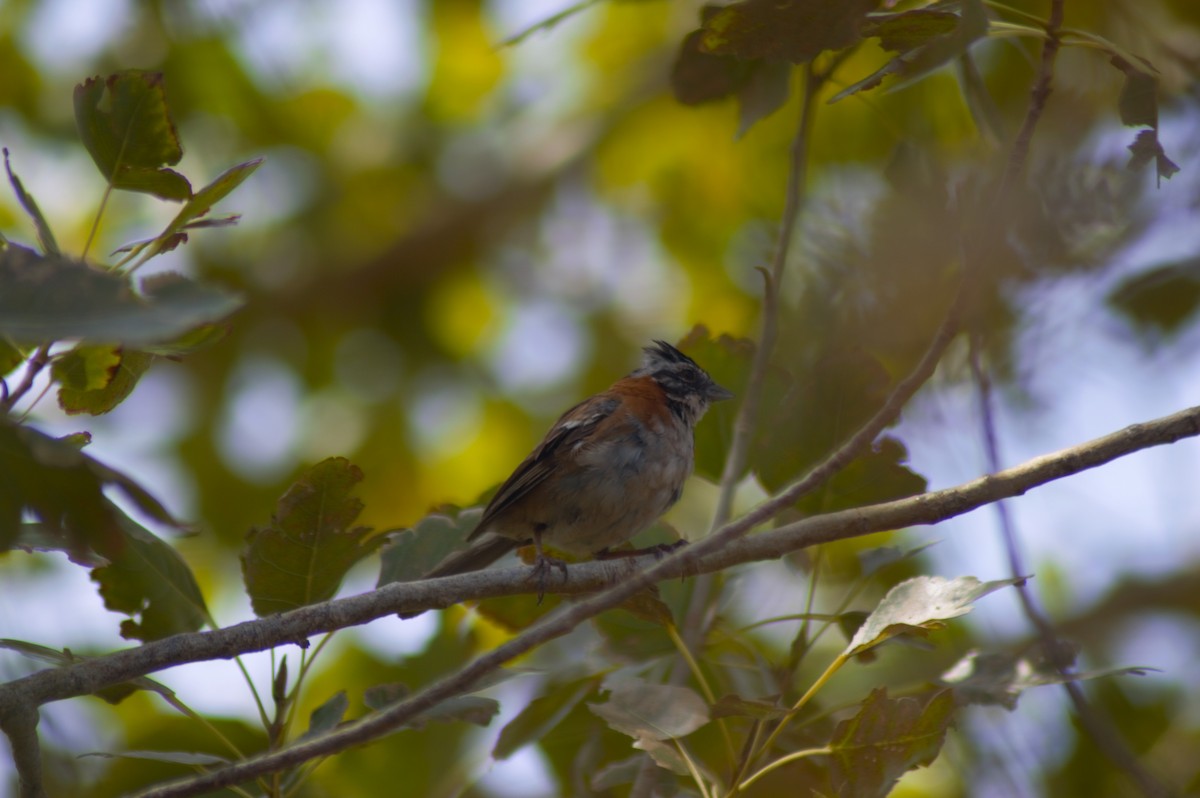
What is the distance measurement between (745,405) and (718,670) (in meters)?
1.09

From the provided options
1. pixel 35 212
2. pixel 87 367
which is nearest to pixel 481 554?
pixel 87 367

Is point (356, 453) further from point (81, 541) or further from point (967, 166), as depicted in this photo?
point (81, 541)

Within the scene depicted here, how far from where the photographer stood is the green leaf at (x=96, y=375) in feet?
9.27

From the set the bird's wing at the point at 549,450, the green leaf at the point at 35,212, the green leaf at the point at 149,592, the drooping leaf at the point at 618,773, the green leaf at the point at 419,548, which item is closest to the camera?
the green leaf at the point at 35,212

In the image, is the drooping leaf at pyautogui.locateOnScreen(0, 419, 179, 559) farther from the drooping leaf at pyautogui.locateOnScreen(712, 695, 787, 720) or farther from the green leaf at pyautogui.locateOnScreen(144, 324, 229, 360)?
the drooping leaf at pyautogui.locateOnScreen(712, 695, 787, 720)

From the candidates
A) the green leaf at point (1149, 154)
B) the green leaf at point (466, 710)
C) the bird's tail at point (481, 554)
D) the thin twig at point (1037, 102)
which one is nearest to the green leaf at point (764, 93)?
the thin twig at point (1037, 102)

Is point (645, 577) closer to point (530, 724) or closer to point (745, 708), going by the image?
point (745, 708)

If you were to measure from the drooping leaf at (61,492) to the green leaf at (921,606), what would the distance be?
1.72m

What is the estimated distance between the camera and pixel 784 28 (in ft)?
10.2

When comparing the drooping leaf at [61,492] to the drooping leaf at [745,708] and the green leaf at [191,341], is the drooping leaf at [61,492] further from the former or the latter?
the drooping leaf at [745,708]

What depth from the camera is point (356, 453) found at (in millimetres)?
7953

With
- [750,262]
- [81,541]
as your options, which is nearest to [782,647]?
[750,262]

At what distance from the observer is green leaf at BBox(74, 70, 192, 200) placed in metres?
2.88

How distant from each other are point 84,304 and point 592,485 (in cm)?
318
